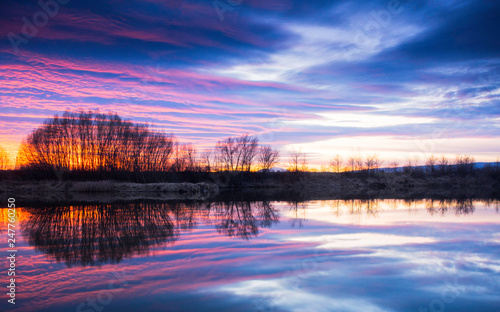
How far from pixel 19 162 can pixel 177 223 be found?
188 feet

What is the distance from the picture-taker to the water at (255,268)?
16.4ft

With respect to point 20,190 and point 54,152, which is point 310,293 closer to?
point 20,190

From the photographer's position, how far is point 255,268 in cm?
674

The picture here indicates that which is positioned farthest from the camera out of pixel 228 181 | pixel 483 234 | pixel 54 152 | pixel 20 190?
pixel 228 181

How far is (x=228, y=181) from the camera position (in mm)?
63500

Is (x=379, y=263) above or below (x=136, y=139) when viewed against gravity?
below

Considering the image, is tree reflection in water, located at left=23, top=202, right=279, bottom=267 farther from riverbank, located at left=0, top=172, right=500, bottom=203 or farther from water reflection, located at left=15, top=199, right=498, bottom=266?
riverbank, located at left=0, top=172, right=500, bottom=203

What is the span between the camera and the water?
16.4 feet

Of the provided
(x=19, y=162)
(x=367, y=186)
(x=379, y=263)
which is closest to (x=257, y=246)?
(x=379, y=263)

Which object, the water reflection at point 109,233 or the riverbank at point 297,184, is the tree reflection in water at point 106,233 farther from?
the riverbank at point 297,184
